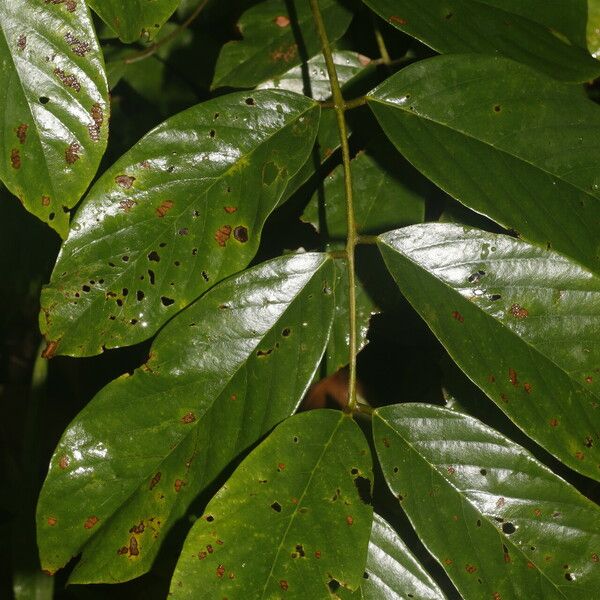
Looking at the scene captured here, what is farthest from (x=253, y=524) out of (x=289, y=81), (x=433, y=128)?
(x=289, y=81)

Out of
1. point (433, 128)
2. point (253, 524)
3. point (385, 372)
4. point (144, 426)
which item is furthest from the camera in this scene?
point (385, 372)

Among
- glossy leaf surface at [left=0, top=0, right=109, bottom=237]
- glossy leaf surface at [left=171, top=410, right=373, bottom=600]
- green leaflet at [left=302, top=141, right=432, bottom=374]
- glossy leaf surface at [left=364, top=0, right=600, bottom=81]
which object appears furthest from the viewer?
green leaflet at [left=302, top=141, right=432, bottom=374]

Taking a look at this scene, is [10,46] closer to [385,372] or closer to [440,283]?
[440,283]

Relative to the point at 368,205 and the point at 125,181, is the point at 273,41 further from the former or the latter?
the point at 125,181

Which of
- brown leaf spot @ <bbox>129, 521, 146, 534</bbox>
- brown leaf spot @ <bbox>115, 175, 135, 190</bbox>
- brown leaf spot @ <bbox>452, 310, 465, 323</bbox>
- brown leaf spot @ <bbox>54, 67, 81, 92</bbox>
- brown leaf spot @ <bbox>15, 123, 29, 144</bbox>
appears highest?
brown leaf spot @ <bbox>54, 67, 81, 92</bbox>

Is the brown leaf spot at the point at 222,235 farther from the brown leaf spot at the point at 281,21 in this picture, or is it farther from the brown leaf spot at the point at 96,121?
the brown leaf spot at the point at 281,21

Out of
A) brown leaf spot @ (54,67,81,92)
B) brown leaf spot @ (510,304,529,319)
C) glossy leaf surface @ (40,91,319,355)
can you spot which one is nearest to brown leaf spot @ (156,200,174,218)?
glossy leaf surface @ (40,91,319,355)

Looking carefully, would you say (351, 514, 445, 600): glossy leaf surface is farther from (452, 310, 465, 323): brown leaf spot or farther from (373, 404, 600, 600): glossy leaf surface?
(452, 310, 465, 323): brown leaf spot
